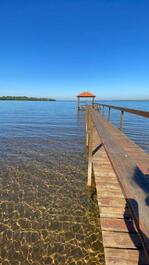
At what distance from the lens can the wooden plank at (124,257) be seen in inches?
107

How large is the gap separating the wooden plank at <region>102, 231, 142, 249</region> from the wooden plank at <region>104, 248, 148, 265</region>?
74 mm

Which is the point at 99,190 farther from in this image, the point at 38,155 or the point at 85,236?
the point at 38,155

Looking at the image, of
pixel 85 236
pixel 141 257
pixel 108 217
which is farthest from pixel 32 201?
pixel 141 257

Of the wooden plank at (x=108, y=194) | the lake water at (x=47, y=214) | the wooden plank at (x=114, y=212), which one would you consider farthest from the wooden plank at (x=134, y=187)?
the lake water at (x=47, y=214)

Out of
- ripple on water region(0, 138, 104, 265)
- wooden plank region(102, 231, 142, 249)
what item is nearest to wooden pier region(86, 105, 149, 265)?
wooden plank region(102, 231, 142, 249)

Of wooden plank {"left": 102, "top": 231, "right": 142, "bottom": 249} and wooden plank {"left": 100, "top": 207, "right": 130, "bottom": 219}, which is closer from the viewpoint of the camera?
wooden plank {"left": 102, "top": 231, "right": 142, "bottom": 249}

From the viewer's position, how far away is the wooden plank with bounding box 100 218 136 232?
335cm

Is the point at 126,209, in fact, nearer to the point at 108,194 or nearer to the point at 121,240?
the point at 121,240

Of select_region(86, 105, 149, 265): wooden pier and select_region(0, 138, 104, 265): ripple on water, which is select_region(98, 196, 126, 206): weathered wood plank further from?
select_region(0, 138, 104, 265): ripple on water

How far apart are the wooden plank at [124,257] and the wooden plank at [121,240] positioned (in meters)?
0.07

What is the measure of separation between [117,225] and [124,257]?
2.20 ft

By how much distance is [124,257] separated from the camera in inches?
111

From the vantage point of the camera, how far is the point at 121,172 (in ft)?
8.29

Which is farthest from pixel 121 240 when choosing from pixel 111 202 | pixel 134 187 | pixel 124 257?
pixel 134 187
